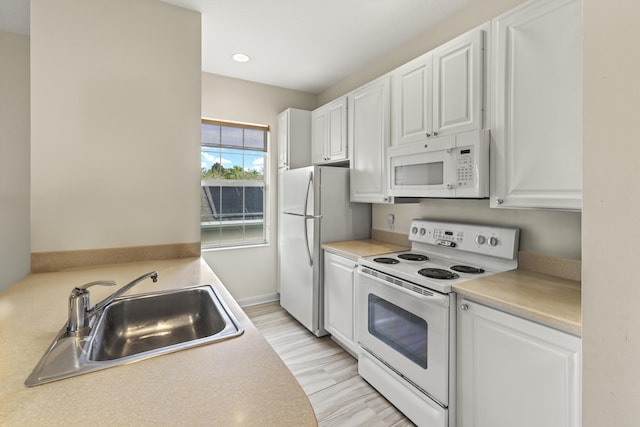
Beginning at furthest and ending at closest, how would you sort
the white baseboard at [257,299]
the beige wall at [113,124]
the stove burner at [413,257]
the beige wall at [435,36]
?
the white baseboard at [257,299] < the stove burner at [413,257] < the beige wall at [435,36] < the beige wall at [113,124]

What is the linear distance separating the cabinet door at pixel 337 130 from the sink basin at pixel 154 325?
6.55 feet

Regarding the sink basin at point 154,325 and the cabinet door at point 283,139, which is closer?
the sink basin at point 154,325

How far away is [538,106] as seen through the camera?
4.65ft

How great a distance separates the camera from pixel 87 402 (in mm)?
613

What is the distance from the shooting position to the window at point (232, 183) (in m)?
3.30

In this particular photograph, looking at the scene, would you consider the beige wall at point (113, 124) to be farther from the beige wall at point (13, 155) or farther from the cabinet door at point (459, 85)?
the cabinet door at point (459, 85)

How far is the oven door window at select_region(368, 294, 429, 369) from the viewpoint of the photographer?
166 cm

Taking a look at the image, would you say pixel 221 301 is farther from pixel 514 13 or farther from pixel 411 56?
pixel 411 56

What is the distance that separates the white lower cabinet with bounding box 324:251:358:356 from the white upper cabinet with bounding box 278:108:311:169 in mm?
1276

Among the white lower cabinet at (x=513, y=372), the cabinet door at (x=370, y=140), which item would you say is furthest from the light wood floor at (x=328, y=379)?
the cabinet door at (x=370, y=140)

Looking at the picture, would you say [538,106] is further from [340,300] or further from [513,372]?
[340,300]

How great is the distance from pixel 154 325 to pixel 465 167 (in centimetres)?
181

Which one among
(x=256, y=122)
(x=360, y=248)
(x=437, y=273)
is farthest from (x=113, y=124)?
(x=437, y=273)


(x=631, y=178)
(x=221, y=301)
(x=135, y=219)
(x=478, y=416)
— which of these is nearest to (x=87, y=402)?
(x=221, y=301)
